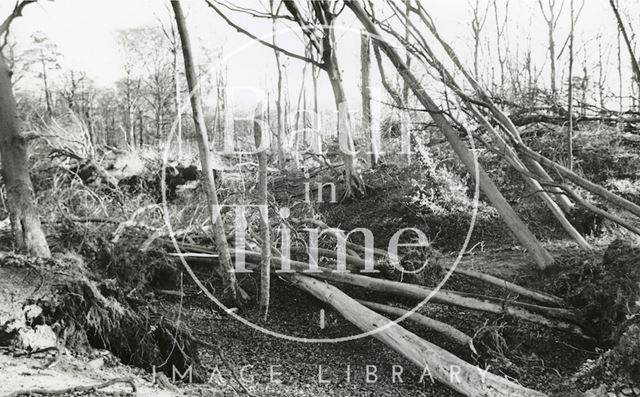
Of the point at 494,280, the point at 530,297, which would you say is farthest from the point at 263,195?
the point at 530,297

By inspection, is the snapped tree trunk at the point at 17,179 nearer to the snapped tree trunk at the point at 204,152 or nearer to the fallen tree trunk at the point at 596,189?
the snapped tree trunk at the point at 204,152

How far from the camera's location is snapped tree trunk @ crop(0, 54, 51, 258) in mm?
5062

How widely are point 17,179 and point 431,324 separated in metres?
4.54

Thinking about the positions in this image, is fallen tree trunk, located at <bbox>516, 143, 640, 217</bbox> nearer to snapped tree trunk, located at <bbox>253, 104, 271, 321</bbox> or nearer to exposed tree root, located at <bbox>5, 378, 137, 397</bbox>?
snapped tree trunk, located at <bbox>253, 104, 271, 321</bbox>

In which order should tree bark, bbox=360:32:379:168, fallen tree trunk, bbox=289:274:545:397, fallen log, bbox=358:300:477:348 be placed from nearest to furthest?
fallen tree trunk, bbox=289:274:545:397 → fallen log, bbox=358:300:477:348 → tree bark, bbox=360:32:379:168

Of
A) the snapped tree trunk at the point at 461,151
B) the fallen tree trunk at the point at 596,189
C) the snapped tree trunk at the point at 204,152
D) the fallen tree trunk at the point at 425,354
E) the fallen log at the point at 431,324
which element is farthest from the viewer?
the snapped tree trunk at the point at 204,152

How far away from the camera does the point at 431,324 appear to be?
550 centimetres

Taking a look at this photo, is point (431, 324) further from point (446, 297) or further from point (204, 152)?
point (204, 152)

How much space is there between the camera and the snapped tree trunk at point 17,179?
16.6 feet

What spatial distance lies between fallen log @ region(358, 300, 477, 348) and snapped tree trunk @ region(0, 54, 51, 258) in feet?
12.0

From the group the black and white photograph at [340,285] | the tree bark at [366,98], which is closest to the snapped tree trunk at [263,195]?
the black and white photograph at [340,285]

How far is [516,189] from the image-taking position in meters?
10.1

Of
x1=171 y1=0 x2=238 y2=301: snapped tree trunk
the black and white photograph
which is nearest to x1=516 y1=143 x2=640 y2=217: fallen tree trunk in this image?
the black and white photograph

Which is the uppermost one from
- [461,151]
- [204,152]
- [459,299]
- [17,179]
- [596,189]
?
[204,152]
